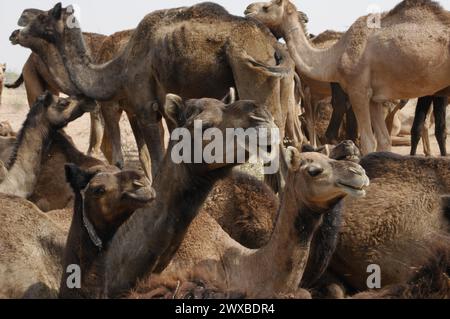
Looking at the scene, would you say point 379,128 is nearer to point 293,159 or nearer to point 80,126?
point 293,159

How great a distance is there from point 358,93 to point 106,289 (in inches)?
208

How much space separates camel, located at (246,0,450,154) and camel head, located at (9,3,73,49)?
9.27 ft

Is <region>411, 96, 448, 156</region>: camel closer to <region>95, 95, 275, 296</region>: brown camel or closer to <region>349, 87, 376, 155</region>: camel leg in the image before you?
<region>349, 87, 376, 155</region>: camel leg

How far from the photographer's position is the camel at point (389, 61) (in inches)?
376

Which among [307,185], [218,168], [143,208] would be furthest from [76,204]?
[307,185]

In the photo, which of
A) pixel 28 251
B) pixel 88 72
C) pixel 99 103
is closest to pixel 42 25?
pixel 88 72

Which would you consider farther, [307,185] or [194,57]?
[194,57]

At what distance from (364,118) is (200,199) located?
5.03m

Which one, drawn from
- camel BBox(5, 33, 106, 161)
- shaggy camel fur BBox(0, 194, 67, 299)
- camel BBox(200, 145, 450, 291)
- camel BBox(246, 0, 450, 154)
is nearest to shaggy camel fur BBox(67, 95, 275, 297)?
shaggy camel fur BBox(0, 194, 67, 299)

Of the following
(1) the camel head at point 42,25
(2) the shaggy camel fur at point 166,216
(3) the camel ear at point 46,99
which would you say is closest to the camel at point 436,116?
(1) the camel head at point 42,25

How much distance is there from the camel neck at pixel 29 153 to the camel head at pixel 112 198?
7.55 ft
